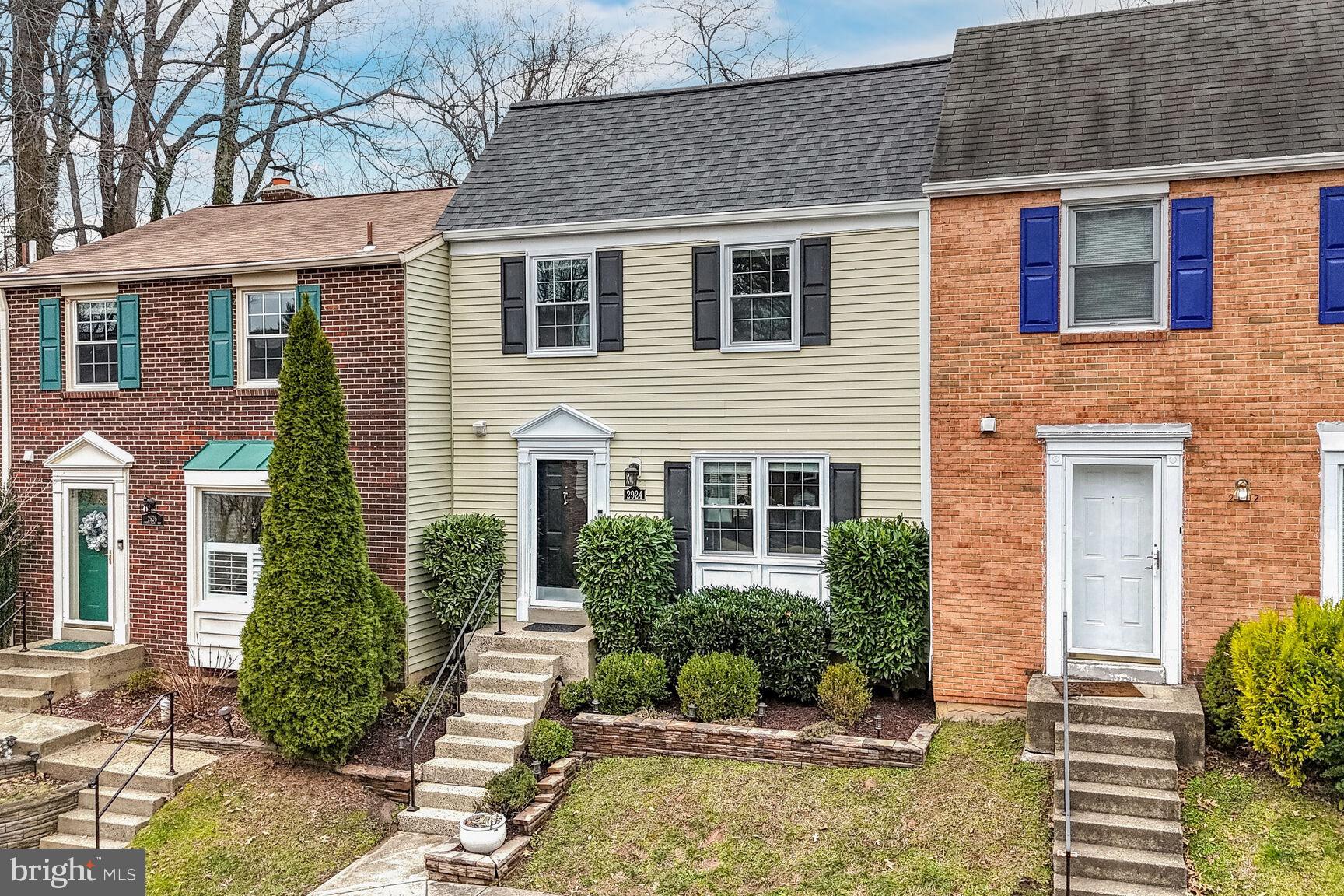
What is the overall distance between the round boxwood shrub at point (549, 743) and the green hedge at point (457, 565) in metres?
2.44

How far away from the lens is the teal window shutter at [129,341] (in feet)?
42.1

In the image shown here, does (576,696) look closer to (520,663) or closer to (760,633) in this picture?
(520,663)

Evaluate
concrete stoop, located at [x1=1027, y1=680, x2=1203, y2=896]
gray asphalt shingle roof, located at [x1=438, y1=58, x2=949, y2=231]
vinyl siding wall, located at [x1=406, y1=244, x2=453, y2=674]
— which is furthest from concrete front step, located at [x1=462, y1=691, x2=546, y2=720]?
gray asphalt shingle roof, located at [x1=438, y1=58, x2=949, y2=231]

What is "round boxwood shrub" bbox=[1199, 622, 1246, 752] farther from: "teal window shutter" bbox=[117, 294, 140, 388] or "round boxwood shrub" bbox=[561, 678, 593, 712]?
"teal window shutter" bbox=[117, 294, 140, 388]

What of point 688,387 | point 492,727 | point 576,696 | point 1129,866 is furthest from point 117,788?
point 1129,866

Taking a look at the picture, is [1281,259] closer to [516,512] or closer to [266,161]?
[516,512]

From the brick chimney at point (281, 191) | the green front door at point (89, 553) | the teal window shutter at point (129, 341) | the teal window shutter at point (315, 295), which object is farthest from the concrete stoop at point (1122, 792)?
the brick chimney at point (281, 191)

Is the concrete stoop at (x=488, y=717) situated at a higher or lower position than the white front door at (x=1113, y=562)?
lower

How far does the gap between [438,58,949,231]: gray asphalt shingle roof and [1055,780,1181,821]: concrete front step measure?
641 centimetres

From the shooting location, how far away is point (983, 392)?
9672 mm

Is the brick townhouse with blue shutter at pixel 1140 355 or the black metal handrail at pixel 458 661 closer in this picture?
the brick townhouse with blue shutter at pixel 1140 355

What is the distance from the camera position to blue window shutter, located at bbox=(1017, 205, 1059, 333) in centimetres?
947

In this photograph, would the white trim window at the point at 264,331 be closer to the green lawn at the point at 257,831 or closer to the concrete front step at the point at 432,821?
the green lawn at the point at 257,831

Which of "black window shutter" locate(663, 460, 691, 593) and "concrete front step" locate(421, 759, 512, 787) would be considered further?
"black window shutter" locate(663, 460, 691, 593)
